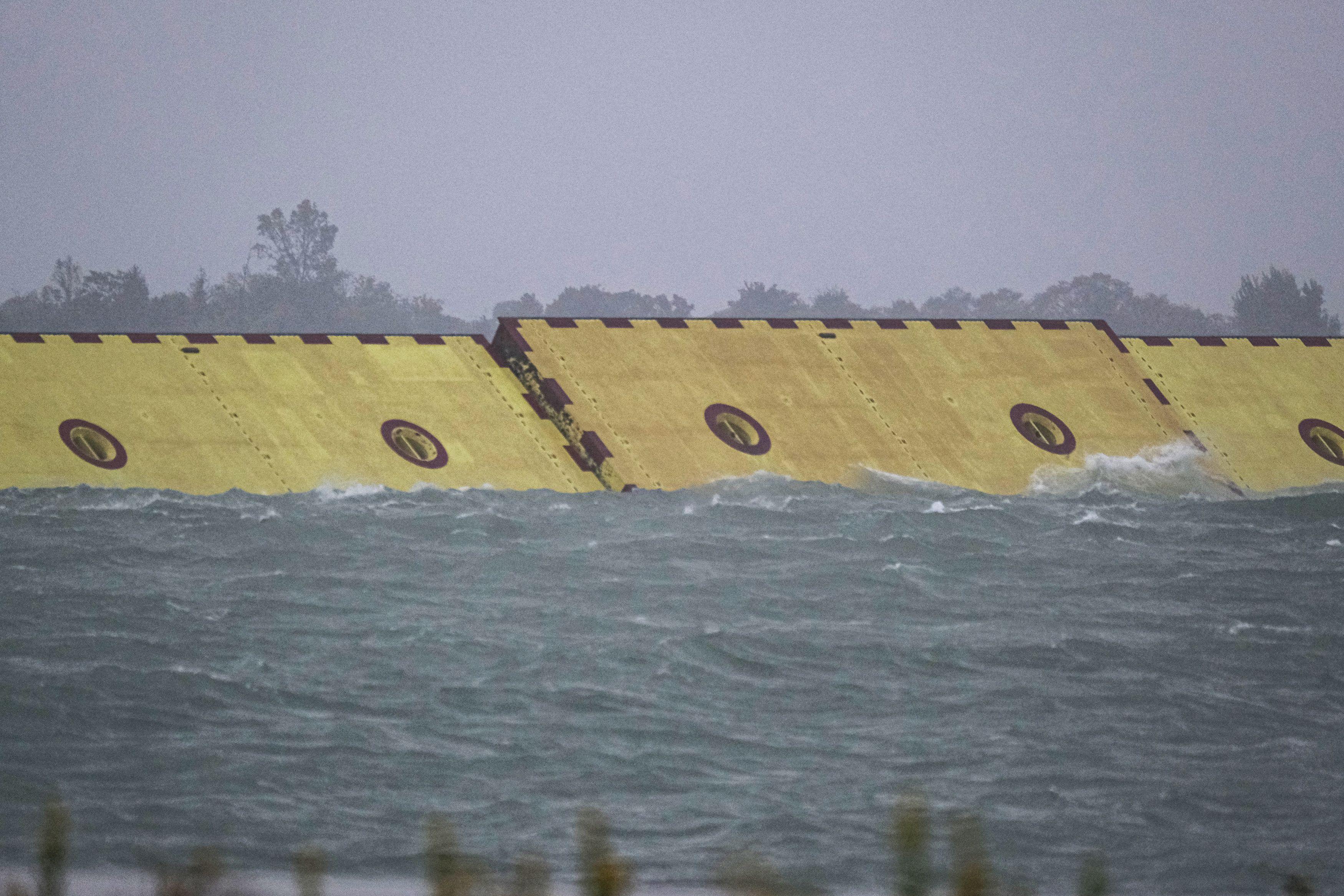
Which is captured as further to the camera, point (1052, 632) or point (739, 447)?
point (739, 447)

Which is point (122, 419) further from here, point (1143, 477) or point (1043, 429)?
point (1143, 477)

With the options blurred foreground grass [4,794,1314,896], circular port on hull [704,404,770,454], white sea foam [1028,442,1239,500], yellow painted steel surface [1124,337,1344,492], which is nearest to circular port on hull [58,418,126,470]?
circular port on hull [704,404,770,454]

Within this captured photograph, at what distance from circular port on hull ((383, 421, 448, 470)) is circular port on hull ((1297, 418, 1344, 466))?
15.4 m

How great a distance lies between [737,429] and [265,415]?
735 centimetres

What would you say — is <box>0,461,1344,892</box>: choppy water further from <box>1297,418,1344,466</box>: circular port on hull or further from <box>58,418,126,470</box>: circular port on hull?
<box>1297,418,1344,466</box>: circular port on hull

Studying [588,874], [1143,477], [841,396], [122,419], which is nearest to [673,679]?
[588,874]

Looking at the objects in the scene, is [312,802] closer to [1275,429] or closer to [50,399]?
[50,399]

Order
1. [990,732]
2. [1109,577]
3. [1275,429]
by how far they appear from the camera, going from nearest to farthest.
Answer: [990,732] < [1109,577] < [1275,429]

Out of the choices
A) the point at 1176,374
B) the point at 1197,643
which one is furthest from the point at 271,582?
the point at 1176,374

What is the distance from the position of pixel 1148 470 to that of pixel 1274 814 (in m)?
16.0

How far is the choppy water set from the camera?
11.4m

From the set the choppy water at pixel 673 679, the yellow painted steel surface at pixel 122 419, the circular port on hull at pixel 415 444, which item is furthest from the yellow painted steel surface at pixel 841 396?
the yellow painted steel surface at pixel 122 419

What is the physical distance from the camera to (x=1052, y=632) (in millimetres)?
17562

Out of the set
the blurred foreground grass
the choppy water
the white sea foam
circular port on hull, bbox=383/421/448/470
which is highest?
circular port on hull, bbox=383/421/448/470
